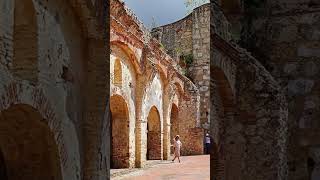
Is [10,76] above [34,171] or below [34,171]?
above

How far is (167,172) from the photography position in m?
17.1

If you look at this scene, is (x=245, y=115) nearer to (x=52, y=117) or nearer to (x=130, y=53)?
(x=52, y=117)

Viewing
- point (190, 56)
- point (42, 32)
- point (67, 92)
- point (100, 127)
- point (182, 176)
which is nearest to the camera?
point (42, 32)

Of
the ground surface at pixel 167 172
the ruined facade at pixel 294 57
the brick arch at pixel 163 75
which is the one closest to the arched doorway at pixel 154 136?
the ground surface at pixel 167 172

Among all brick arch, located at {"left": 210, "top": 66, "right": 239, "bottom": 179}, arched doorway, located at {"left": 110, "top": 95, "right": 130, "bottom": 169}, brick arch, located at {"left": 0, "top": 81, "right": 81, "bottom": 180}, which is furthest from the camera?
arched doorway, located at {"left": 110, "top": 95, "right": 130, "bottom": 169}

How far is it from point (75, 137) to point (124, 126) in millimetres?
11461

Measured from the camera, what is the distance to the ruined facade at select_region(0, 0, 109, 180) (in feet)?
16.1

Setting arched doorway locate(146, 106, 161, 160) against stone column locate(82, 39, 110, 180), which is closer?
stone column locate(82, 39, 110, 180)

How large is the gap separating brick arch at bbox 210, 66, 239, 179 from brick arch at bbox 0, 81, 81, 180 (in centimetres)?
238

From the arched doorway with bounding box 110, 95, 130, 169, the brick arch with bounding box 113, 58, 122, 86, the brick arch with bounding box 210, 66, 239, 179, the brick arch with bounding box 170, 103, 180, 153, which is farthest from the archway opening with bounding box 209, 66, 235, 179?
the brick arch with bounding box 170, 103, 180, 153

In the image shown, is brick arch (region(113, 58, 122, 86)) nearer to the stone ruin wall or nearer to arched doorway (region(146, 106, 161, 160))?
arched doorway (region(146, 106, 161, 160))

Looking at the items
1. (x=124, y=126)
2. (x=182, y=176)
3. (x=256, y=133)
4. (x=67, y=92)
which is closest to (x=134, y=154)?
(x=124, y=126)

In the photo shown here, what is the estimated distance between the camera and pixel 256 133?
733 centimetres

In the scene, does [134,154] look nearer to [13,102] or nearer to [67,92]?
[67,92]
